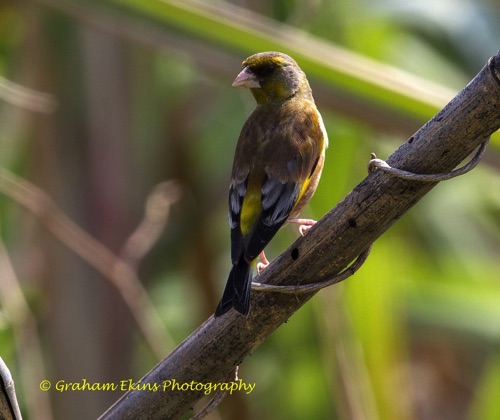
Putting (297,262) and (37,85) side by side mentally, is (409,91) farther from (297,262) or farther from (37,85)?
(37,85)

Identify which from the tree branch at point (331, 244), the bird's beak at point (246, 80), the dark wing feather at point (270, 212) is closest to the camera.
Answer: the tree branch at point (331, 244)

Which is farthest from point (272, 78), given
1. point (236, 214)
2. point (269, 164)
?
point (236, 214)

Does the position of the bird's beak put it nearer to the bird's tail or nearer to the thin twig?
the bird's tail

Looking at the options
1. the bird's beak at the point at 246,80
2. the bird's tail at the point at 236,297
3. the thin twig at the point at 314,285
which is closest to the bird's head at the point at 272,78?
the bird's beak at the point at 246,80

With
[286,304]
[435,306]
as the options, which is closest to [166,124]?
[435,306]

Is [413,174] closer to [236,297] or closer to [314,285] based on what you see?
[314,285]

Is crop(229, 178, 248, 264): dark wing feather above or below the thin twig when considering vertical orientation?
below

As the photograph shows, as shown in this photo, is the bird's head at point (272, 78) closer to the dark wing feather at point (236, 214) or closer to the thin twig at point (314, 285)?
the dark wing feather at point (236, 214)

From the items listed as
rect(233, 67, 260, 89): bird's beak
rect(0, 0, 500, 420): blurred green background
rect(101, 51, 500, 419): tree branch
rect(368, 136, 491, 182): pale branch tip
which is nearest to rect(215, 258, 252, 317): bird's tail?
rect(101, 51, 500, 419): tree branch
